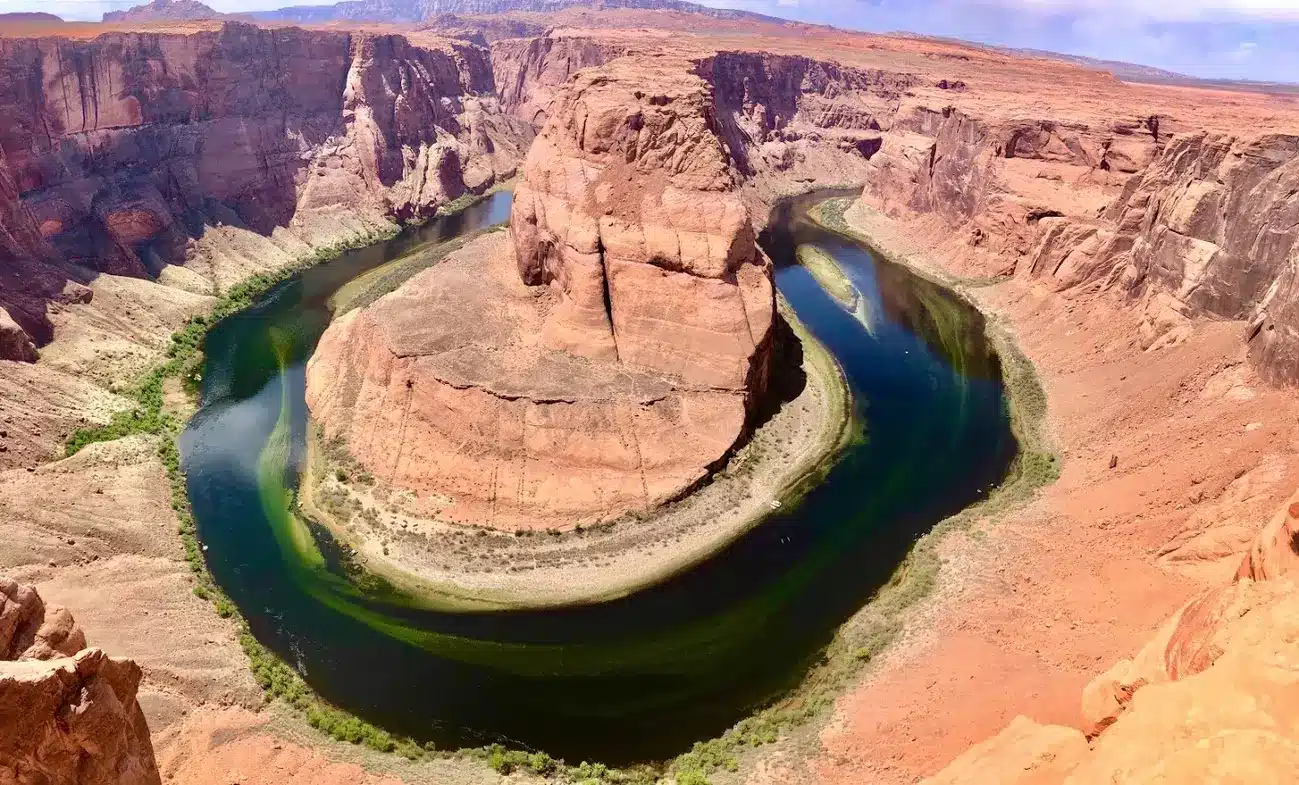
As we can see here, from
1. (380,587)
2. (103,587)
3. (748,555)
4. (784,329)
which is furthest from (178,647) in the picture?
(784,329)

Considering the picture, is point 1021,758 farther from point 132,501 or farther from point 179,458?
point 179,458

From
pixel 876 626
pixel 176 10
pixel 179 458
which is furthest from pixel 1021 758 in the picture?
pixel 176 10

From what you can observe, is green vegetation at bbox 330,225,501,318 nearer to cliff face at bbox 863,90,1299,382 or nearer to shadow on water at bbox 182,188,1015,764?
shadow on water at bbox 182,188,1015,764

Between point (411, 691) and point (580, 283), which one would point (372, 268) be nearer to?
point (580, 283)

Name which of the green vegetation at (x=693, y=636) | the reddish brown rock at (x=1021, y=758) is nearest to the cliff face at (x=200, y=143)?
the green vegetation at (x=693, y=636)

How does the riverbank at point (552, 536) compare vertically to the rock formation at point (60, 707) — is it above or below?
below

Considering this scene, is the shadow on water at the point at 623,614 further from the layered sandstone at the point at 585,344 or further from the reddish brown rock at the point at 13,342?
the reddish brown rock at the point at 13,342

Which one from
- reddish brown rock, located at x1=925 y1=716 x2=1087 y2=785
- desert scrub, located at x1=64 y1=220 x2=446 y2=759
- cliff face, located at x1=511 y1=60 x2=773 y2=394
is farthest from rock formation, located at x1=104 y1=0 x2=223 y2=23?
reddish brown rock, located at x1=925 y1=716 x2=1087 y2=785
